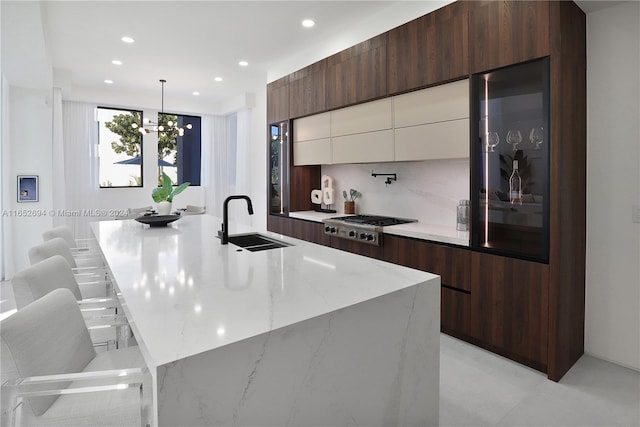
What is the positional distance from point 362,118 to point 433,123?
903mm

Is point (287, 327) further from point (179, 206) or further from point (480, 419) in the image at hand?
point (179, 206)

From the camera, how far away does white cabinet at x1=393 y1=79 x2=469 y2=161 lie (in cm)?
292

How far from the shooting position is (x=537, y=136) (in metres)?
2.49

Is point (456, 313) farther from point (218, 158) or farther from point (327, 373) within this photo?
point (218, 158)

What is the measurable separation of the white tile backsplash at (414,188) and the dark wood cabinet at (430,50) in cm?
80

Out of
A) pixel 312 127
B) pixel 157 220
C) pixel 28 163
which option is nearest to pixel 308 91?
pixel 312 127

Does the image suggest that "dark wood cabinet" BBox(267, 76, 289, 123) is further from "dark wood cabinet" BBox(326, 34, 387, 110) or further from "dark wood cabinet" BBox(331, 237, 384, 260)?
"dark wood cabinet" BBox(331, 237, 384, 260)

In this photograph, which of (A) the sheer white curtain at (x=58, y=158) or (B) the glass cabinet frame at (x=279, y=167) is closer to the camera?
(B) the glass cabinet frame at (x=279, y=167)

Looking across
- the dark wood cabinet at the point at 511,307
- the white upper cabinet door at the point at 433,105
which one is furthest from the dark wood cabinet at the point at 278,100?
the dark wood cabinet at the point at 511,307

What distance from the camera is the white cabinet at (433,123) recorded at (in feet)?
9.59

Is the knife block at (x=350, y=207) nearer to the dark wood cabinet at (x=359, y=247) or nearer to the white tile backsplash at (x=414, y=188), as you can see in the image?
the white tile backsplash at (x=414, y=188)

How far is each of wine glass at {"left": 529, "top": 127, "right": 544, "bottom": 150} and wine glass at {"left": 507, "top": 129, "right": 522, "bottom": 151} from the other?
0.26 ft

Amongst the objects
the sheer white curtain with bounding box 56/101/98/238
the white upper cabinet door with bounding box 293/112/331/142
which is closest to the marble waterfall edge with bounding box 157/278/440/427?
the white upper cabinet door with bounding box 293/112/331/142

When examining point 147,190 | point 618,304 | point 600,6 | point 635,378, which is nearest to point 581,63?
point 600,6
